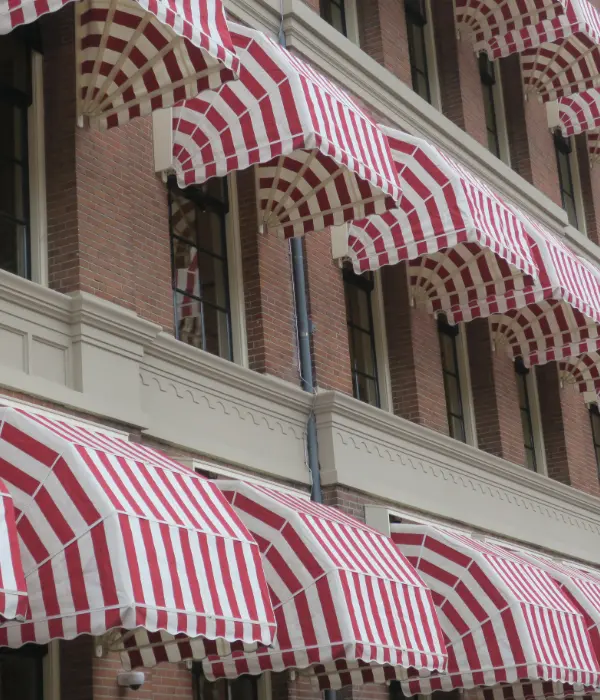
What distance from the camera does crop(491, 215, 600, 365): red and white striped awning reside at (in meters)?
16.8

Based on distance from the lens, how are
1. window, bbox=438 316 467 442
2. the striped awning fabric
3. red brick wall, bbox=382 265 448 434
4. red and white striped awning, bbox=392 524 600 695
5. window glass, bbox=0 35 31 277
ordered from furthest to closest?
the striped awning fabric < window, bbox=438 316 467 442 < red brick wall, bbox=382 265 448 434 < red and white striped awning, bbox=392 524 600 695 < window glass, bbox=0 35 31 277

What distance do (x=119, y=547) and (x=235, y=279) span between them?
551 centimetres

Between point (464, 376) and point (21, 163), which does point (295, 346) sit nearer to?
point (21, 163)

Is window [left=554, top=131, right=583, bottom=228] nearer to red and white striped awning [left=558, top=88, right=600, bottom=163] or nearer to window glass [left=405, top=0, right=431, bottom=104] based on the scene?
red and white striped awning [left=558, top=88, right=600, bottom=163]

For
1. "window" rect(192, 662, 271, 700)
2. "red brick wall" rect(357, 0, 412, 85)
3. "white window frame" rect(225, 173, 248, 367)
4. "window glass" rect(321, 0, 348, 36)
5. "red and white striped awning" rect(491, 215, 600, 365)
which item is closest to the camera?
"window" rect(192, 662, 271, 700)

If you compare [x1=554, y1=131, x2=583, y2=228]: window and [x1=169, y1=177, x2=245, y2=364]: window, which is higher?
[x1=554, y1=131, x2=583, y2=228]: window

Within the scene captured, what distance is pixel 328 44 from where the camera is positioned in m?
15.9

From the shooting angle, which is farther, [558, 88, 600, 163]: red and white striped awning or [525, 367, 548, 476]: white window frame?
[558, 88, 600, 163]: red and white striped awning

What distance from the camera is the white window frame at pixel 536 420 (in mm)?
20406

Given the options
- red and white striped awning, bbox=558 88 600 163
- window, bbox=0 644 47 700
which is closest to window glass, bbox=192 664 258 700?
window, bbox=0 644 47 700

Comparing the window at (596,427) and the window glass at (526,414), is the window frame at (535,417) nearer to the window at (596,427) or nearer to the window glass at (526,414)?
the window glass at (526,414)

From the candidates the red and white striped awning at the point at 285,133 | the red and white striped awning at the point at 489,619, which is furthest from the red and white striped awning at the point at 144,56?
the red and white striped awning at the point at 489,619

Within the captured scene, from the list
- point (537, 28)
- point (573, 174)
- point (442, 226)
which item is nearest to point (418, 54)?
point (537, 28)

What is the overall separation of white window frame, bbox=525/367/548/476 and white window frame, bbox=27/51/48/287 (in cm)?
1040
